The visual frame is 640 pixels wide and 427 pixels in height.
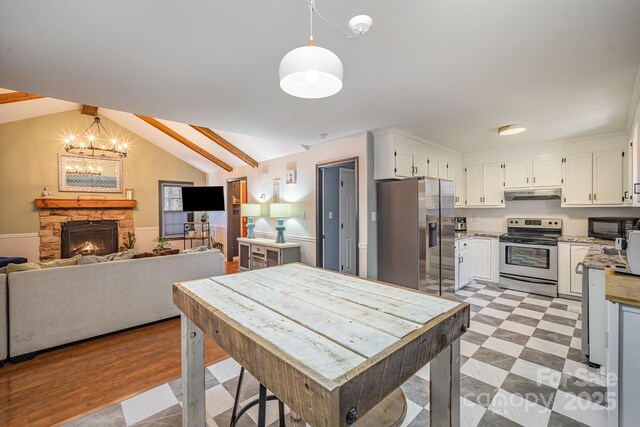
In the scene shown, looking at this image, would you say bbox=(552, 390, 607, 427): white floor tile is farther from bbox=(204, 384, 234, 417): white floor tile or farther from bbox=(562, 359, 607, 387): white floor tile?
bbox=(204, 384, 234, 417): white floor tile

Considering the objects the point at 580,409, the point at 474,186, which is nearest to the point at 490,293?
the point at 474,186

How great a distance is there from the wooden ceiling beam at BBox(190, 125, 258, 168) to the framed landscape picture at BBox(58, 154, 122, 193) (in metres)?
2.51

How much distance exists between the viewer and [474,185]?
492 cm

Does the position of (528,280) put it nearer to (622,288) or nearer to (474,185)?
(474,185)

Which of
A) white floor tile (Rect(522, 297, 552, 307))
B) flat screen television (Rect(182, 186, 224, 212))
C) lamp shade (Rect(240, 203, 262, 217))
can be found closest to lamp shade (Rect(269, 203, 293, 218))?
lamp shade (Rect(240, 203, 262, 217))

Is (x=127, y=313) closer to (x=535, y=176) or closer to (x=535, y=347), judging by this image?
(x=535, y=347)

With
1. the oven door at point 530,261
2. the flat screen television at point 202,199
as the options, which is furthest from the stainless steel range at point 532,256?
the flat screen television at point 202,199

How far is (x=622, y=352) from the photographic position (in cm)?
137

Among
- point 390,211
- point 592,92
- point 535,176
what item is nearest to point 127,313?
point 390,211

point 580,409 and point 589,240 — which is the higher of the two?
point 589,240

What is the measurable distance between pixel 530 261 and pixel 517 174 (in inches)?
54.4

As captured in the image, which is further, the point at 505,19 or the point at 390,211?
the point at 390,211

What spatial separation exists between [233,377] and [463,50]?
9.40 ft

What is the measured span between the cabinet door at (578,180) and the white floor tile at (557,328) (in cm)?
196
